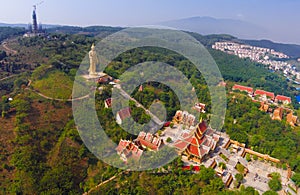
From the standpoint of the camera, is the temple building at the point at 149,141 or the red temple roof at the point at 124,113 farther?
the red temple roof at the point at 124,113

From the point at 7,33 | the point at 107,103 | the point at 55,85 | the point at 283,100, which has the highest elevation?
the point at 7,33

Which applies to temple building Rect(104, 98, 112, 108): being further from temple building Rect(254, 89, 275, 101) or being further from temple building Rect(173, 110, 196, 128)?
temple building Rect(254, 89, 275, 101)

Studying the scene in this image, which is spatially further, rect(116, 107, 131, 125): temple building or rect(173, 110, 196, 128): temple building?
rect(173, 110, 196, 128): temple building

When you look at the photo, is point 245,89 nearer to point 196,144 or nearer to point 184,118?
point 184,118

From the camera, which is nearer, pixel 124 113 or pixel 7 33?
pixel 124 113

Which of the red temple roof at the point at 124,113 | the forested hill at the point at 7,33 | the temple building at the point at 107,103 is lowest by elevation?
the red temple roof at the point at 124,113

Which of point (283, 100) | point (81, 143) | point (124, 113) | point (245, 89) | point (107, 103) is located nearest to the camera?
point (81, 143)

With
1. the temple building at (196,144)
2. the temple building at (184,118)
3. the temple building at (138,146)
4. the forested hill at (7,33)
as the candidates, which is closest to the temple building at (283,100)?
the temple building at (184,118)

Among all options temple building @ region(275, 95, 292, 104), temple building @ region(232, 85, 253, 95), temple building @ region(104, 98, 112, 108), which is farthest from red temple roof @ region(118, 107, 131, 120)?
temple building @ region(275, 95, 292, 104)

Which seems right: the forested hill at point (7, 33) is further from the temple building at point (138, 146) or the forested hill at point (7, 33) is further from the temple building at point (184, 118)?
the temple building at point (138, 146)

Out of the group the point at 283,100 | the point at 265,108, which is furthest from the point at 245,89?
the point at 265,108

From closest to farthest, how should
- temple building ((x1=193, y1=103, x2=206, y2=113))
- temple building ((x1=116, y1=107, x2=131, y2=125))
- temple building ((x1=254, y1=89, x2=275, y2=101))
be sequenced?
temple building ((x1=116, y1=107, x2=131, y2=125)) → temple building ((x1=193, y1=103, x2=206, y2=113)) → temple building ((x1=254, y1=89, x2=275, y2=101))

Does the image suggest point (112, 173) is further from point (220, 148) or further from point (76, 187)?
point (220, 148)
